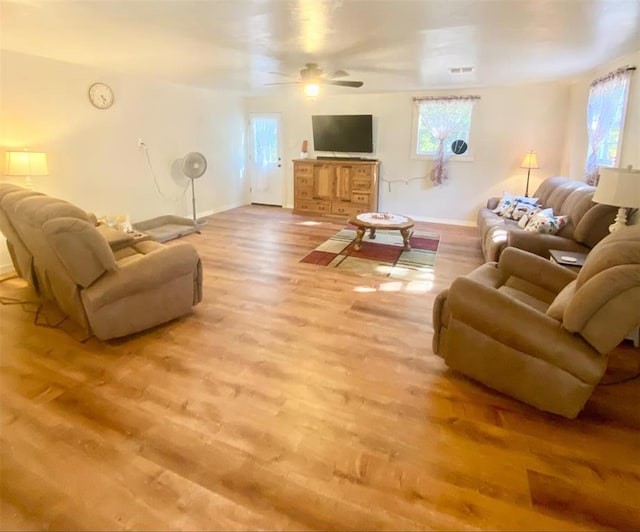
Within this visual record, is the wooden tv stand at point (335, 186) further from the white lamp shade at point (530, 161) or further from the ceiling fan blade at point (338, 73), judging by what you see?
the ceiling fan blade at point (338, 73)

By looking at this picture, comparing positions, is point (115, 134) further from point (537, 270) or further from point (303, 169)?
point (537, 270)

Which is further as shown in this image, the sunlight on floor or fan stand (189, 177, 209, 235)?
fan stand (189, 177, 209, 235)

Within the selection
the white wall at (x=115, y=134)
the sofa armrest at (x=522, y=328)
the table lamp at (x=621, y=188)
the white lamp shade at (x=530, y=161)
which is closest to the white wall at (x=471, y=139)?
the white lamp shade at (x=530, y=161)

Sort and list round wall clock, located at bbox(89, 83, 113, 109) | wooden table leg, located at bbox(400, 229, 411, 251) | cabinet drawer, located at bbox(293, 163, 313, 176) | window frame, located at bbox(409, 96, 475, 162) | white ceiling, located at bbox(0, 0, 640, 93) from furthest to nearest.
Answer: cabinet drawer, located at bbox(293, 163, 313, 176) → window frame, located at bbox(409, 96, 475, 162) → wooden table leg, located at bbox(400, 229, 411, 251) → round wall clock, located at bbox(89, 83, 113, 109) → white ceiling, located at bbox(0, 0, 640, 93)

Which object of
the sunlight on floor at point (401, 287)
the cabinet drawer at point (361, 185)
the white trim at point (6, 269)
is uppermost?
the cabinet drawer at point (361, 185)

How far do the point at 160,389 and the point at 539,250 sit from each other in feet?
11.5

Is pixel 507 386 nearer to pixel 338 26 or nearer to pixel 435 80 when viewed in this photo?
pixel 338 26

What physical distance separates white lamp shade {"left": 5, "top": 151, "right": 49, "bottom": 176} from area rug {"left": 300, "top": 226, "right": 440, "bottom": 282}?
116 inches

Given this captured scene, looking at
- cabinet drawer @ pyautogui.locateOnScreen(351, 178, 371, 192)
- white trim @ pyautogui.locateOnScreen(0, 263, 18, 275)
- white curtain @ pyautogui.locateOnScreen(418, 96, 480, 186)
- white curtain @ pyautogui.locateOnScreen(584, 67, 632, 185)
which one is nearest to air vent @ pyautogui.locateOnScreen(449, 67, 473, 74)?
white curtain @ pyautogui.locateOnScreen(584, 67, 632, 185)

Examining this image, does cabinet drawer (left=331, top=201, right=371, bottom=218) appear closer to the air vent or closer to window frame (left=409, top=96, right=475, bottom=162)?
window frame (left=409, top=96, right=475, bottom=162)

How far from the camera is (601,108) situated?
4.52 meters

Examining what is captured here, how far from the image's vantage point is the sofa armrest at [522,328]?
200cm

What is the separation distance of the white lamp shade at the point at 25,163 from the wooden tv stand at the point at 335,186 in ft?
14.5

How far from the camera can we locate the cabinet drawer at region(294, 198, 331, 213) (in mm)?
7559
